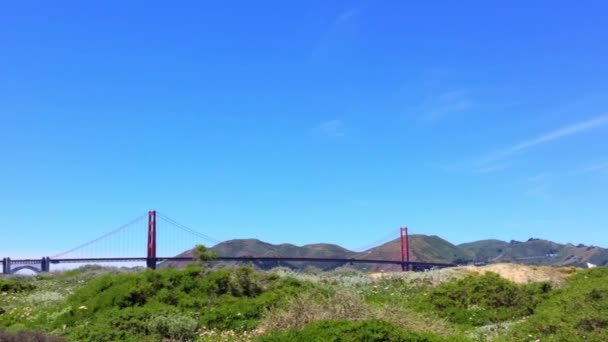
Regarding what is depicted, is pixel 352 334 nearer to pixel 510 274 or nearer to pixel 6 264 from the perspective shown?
pixel 510 274

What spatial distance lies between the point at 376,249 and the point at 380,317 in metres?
96.2

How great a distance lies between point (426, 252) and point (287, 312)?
414ft

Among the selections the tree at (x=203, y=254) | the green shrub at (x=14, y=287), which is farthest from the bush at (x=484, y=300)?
the green shrub at (x=14, y=287)

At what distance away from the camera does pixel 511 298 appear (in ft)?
59.1

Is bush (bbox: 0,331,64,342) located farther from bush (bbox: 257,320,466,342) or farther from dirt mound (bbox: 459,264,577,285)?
dirt mound (bbox: 459,264,577,285)

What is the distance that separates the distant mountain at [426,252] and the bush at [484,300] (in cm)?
4211

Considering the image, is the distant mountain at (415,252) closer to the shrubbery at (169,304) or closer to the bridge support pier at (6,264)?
the bridge support pier at (6,264)

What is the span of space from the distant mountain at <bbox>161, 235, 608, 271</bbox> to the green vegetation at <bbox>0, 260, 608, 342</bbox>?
4197 cm

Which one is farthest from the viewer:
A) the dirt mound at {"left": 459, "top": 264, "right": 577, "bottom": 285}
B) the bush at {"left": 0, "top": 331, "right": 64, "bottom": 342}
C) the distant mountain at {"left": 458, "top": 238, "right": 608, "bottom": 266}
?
the distant mountain at {"left": 458, "top": 238, "right": 608, "bottom": 266}

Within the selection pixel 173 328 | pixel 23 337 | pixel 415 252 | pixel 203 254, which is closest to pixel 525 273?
pixel 203 254

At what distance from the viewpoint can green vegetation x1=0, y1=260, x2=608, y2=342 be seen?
35.4 ft

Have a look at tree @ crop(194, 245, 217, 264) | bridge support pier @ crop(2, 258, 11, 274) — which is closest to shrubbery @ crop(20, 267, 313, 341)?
tree @ crop(194, 245, 217, 264)

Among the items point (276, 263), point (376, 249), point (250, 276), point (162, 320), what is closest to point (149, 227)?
point (276, 263)

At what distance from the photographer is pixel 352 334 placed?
9477 millimetres
